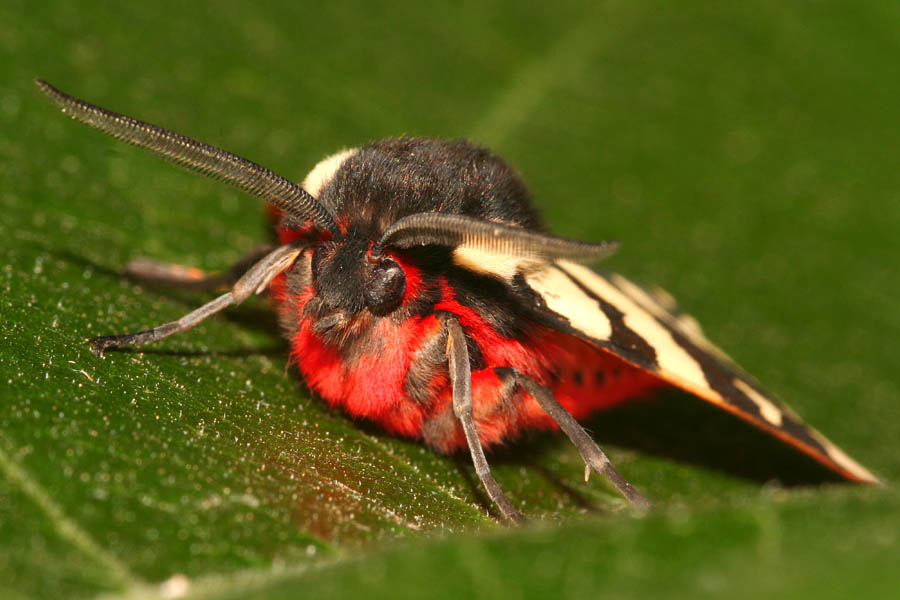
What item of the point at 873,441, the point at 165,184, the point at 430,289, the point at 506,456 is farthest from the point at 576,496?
the point at 165,184

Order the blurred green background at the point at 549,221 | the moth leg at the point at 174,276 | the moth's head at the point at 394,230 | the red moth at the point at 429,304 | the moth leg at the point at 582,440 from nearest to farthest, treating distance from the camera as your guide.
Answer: the blurred green background at the point at 549,221, the moth's head at the point at 394,230, the red moth at the point at 429,304, the moth leg at the point at 582,440, the moth leg at the point at 174,276

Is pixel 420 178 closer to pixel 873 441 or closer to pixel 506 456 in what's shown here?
pixel 506 456

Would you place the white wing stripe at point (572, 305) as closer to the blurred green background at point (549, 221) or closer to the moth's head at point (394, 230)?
the moth's head at point (394, 230)

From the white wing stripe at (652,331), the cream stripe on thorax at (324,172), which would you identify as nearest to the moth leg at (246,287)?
the cream stripe on thorax at (324,172)

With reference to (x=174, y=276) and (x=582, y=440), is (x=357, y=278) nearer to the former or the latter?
(x=582, y=440)

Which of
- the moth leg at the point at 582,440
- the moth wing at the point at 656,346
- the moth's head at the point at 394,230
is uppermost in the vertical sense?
the moth's head at the point at 394,230

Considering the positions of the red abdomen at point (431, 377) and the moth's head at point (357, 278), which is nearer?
the moth's head at point (357, 278)

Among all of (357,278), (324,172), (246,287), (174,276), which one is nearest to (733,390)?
(357,278)
